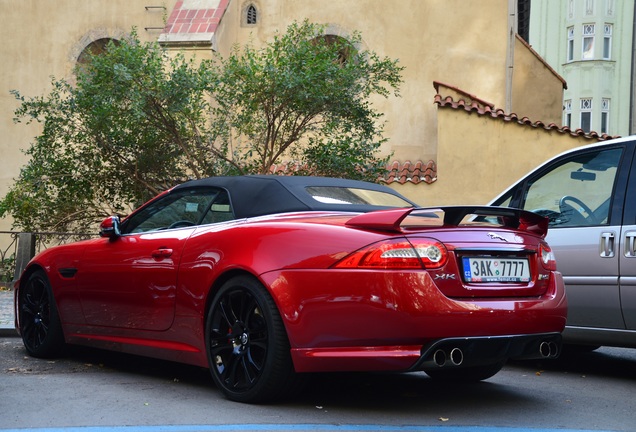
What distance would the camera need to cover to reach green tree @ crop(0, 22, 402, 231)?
48.8 ft

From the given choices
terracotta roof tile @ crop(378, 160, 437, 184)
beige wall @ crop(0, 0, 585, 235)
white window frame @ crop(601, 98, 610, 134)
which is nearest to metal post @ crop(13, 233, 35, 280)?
beige wall @ crop(0, 0, 585, 235)

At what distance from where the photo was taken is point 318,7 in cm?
2248

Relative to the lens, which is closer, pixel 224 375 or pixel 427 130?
pixel 224 375

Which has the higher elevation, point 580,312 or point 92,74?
point 92,74

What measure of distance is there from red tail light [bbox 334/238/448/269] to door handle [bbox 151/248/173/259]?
5.18ft

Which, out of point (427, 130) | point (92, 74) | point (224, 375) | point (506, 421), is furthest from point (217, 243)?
point (427, 130)

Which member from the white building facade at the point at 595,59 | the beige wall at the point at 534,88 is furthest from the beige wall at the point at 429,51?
the white building facade at the point at 595,59

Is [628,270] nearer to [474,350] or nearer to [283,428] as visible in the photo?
[474,350]

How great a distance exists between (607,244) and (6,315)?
689 cm

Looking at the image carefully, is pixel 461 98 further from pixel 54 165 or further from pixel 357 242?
pixel 357 242

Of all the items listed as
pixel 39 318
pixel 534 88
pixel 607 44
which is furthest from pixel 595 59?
pixel 39 318

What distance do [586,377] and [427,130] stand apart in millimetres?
14388

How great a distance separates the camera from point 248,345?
19.4 ft

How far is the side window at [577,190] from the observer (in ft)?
25.0
